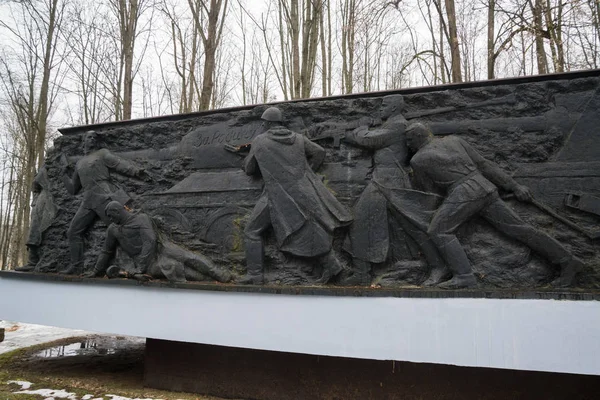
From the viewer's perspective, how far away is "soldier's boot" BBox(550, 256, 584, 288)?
4105 millimetres

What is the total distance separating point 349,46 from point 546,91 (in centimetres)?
1023

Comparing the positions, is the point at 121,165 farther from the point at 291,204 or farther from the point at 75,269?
the point at 291,204

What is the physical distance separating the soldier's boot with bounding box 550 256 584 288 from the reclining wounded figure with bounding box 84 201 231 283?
3478mm

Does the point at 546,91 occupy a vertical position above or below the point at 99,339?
above

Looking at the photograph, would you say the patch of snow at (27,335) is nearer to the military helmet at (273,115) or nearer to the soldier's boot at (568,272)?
the military helmet at (273,115)

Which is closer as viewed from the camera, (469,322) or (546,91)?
(469,322)

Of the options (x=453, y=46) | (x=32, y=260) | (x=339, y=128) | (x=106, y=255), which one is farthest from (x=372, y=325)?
(x=453, y=46)

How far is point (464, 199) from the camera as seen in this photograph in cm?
443

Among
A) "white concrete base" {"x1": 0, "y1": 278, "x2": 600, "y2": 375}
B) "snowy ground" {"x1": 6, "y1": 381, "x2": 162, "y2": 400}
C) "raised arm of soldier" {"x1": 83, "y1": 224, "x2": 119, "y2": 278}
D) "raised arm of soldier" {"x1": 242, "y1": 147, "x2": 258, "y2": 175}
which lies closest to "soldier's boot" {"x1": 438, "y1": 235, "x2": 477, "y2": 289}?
"white concrete base" {"x1": 0, "y1": 278, "x2": 600, "y2": 375}

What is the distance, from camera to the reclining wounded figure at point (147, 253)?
5.25 meters

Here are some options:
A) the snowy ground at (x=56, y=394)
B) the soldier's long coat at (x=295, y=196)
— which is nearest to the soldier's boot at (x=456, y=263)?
the soldier's long coat at (x=295, y=196)

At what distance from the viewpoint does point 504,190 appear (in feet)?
14.9

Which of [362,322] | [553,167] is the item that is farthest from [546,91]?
[362,322]

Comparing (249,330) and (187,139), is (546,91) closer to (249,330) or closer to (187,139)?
(249,330)
